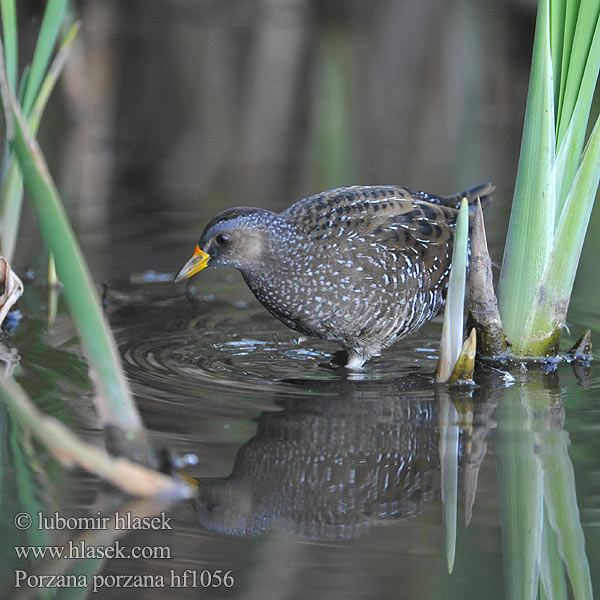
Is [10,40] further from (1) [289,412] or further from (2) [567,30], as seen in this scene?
(2) [567,30]

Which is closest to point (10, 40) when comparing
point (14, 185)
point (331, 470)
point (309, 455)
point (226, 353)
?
point (14, 185)

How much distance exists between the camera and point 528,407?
13.6 feet

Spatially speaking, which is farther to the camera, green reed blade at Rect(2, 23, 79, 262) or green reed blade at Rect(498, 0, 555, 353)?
green reed blade at Rect(2, 23, 79, 262)

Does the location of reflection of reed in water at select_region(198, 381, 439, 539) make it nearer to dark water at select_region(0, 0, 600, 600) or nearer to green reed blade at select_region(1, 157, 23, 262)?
dark water at select_region(0, 0, 600, 600)

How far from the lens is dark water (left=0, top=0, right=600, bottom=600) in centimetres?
301

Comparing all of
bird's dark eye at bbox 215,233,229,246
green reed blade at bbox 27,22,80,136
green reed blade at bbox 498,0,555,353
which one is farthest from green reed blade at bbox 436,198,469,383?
green reed blade at bbox 27,22,80,136

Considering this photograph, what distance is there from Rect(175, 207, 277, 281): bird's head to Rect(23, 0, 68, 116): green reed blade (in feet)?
3.58

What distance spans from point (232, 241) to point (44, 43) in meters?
1.27

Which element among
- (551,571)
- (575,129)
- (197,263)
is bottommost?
(551,571)

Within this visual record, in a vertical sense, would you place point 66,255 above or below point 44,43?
below

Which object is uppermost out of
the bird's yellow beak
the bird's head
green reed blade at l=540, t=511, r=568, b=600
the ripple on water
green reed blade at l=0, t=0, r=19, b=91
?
green reed blade at l=0, t=0, r=19, b=91

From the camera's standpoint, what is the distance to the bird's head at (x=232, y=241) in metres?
4.71

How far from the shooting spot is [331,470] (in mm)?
3646

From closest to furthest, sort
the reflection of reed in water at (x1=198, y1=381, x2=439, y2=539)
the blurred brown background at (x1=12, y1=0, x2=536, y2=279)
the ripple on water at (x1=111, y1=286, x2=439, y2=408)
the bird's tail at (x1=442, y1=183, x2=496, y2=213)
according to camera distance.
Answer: the reflection of reed in water at (x1=198, y1=381, x2=439, y2=539) < the ripple on water at (x1=111, y1=286, x2=439, y2=408) < the bird's tail at (x1=442, y1=183, x2=496, y2=213) < the blurred brown background at (x1=12, y1=0, x2=536, y2=279)
